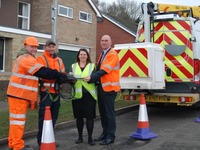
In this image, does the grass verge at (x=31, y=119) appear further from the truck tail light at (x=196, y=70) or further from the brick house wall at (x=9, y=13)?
the brick house wall at (x=9, y=13)

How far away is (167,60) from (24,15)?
14635 millimetres

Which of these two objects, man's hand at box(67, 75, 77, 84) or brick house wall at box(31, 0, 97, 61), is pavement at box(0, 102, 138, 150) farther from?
brick house wall at box(31, 0, 97, 61)

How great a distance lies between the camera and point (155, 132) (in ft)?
26.1

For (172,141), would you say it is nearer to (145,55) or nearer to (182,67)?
(145,55)

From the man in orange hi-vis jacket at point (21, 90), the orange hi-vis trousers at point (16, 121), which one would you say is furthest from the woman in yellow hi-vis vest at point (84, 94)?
the orange hi-vis trousers at point (16, 121)

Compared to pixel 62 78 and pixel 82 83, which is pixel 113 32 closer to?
pixel 82 83

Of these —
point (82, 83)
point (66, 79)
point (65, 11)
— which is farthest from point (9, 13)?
point (66, 79)

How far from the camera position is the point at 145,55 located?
8.70m

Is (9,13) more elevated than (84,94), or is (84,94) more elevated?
(9,13)

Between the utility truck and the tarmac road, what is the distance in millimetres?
705

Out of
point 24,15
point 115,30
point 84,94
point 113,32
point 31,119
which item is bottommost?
point 31,119

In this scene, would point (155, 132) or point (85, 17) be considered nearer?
point (155, 132)

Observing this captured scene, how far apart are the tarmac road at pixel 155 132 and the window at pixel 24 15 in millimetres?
13193

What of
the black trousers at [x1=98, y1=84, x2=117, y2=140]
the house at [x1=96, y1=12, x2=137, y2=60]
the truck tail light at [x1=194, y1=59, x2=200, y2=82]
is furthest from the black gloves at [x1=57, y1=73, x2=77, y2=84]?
the house at [x1=96, y1=12, x2=137, y2=60]
